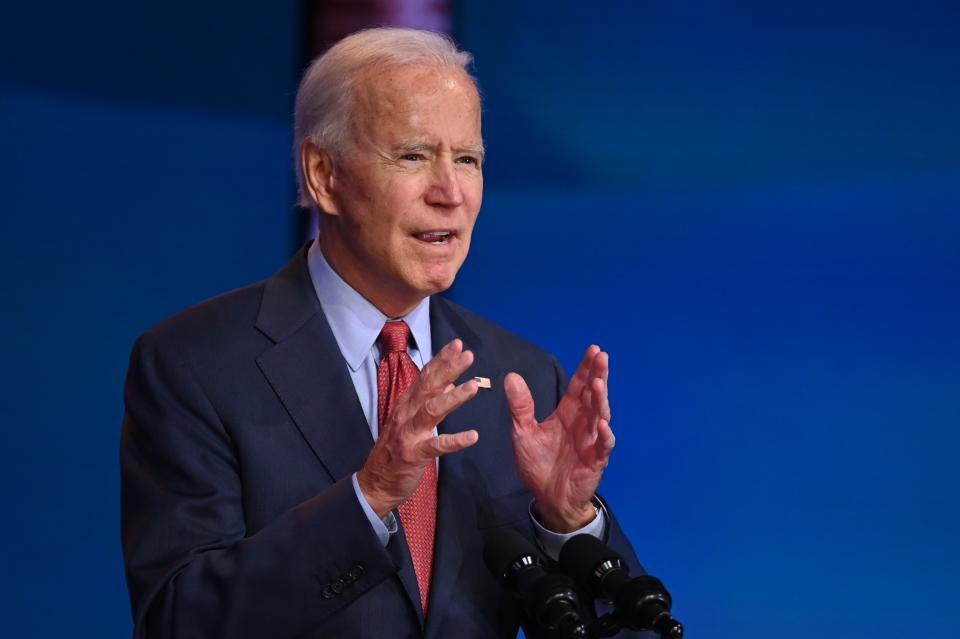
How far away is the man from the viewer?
5.51 ft

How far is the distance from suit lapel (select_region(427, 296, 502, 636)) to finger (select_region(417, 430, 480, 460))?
13.4 inches

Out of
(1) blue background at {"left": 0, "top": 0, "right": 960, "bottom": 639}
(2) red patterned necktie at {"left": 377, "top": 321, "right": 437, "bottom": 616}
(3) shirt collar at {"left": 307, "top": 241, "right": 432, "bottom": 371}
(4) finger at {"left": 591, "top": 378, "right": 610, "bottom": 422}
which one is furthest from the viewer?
(1) blue background at {"left": 0, "top": 0, "right": 960, "bottom": 639}

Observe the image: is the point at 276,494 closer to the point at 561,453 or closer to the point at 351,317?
the point at 351,317

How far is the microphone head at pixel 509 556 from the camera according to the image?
1656 millimetres

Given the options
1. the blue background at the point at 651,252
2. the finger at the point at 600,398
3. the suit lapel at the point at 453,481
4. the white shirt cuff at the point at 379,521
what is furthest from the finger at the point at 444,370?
the blue background at the point at 651,252

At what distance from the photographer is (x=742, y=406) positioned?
313cm

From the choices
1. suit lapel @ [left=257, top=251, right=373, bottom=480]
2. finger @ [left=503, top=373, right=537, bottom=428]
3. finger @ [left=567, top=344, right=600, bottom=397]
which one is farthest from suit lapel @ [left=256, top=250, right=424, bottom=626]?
finger @ [left=567, top=344, right=600, bottom=397]

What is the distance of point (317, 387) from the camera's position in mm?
1917

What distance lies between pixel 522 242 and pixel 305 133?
1.22 m

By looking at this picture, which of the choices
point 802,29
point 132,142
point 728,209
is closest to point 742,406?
point 728,209

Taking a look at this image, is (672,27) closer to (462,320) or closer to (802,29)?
(802,29)

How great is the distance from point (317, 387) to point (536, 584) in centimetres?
54

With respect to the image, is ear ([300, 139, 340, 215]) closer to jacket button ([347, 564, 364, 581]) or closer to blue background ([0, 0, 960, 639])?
jacket button ([347, 564, 364, 581])

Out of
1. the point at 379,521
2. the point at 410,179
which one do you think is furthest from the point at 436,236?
the point at 379,521
